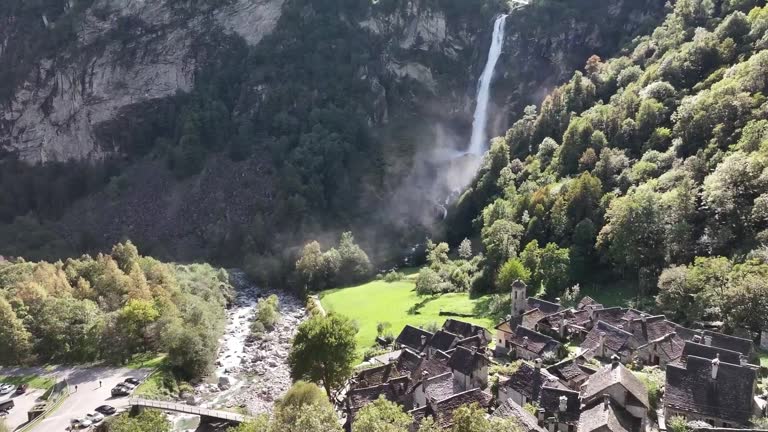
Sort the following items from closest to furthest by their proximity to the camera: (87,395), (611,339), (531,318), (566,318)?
(611,339), (87,395), (566,318), (531,318)

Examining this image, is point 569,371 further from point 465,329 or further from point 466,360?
point 465,329

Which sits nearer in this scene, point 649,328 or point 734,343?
point 734,343

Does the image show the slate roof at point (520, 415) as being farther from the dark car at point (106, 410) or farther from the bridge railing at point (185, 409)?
the dark car at point (106, 410)

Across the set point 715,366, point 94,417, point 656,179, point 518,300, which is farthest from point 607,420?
point 656,179

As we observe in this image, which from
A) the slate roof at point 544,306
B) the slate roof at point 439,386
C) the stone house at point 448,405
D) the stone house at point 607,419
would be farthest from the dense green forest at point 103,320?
the stone house at point 607,419

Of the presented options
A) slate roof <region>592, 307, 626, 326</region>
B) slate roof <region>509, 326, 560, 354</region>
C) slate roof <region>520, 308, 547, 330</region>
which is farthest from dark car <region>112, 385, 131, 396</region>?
slate roof <region>592, 307, 626, 326</region>

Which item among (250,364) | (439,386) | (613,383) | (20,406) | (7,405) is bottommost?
A: (250,364)

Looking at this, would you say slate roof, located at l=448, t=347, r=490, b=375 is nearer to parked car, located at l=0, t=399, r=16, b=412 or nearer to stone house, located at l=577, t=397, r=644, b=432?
stone house, located at l=577, t=397, r=644, b=432
